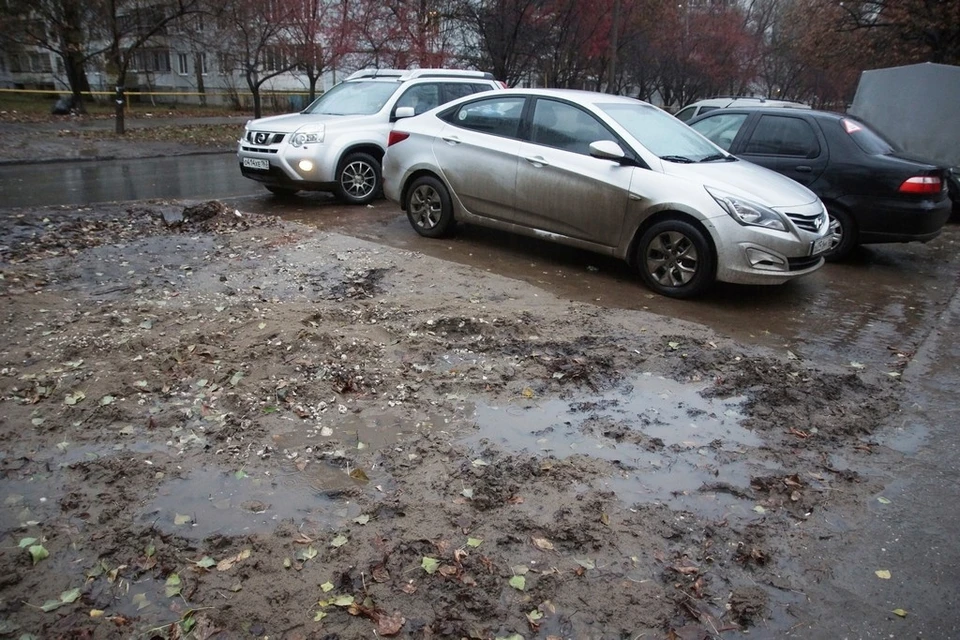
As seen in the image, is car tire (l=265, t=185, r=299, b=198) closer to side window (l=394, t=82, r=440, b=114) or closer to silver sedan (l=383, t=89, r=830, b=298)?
side window (l=394, t=82, r=440, b=114)

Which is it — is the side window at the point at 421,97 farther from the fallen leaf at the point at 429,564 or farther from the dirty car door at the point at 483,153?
the fallen leaf at the point at 429,564

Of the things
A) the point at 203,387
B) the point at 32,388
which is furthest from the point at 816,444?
the point at 32,388

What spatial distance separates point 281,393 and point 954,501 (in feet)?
12.4

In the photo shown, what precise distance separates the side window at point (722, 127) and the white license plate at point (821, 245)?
2576 mm

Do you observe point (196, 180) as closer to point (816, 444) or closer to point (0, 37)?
point (816, 444)

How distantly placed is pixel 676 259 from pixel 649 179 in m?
0.78

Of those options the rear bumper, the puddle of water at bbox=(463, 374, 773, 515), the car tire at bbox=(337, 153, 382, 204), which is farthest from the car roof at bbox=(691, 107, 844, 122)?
the puddle of water at bbox=(463, 374, 773, 515)

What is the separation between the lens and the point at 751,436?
437 cm

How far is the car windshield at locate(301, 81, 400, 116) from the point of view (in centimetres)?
1111

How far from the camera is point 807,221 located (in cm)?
671

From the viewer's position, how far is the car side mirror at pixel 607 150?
22.5 feet

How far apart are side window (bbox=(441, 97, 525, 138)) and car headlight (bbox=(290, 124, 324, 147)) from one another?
8.52ft

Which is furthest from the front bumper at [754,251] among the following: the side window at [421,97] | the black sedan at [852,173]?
the side window at [421,97]

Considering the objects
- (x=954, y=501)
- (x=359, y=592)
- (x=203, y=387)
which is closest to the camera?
(x=359, y=592)
